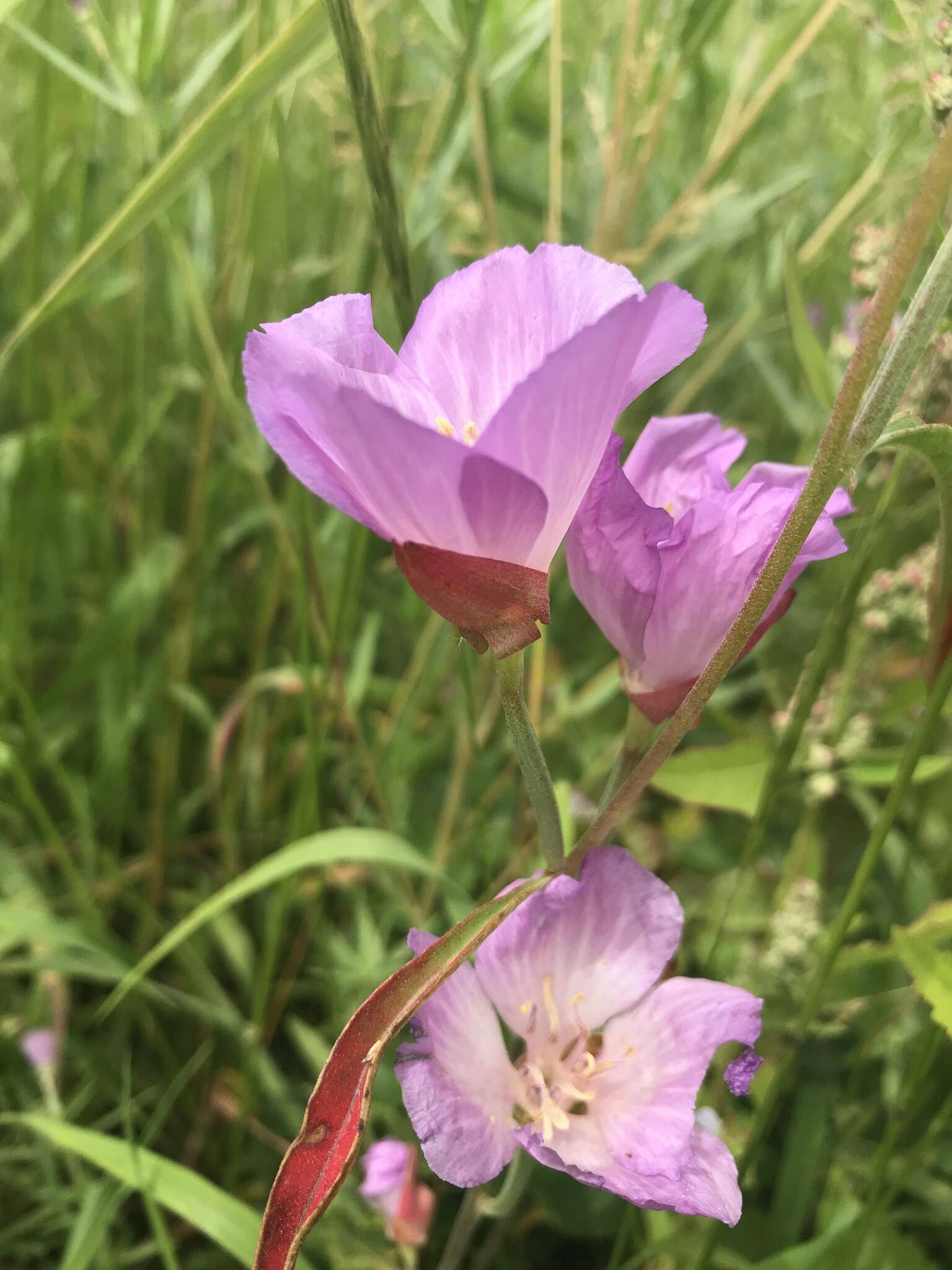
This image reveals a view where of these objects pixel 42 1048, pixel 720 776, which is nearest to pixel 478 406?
pixel 720 776

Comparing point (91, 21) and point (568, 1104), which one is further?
point (91, 21)

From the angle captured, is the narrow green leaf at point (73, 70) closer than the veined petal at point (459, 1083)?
No

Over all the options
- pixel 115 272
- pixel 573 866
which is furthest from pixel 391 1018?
pixel 115 272

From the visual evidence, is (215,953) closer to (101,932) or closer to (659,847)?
(101,932)

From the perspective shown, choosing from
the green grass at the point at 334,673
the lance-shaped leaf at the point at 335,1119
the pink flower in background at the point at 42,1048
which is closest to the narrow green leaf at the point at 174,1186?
the green grass at the point at 334,673

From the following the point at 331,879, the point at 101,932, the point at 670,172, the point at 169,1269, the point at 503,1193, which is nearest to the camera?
the point at 503,1193

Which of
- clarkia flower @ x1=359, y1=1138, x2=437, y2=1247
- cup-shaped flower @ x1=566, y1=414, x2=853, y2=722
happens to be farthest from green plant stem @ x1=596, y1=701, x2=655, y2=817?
clarkia flower @ x1=359, y1=1138, x2=437, y2=1247

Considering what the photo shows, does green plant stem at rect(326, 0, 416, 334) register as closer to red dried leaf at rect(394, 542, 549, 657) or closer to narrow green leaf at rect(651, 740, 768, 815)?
red dried leaf at rect(394, 542, 549, 657)

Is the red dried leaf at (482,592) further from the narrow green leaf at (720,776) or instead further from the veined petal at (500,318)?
the narrow green leaf at (720,776)
